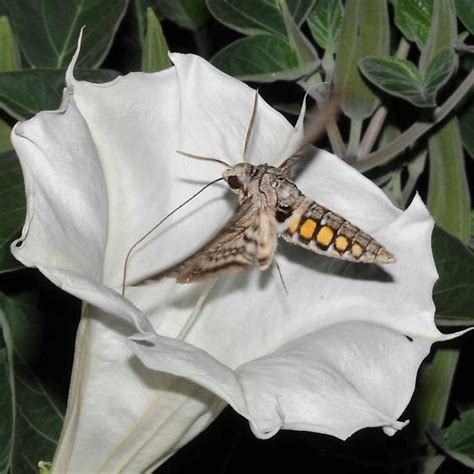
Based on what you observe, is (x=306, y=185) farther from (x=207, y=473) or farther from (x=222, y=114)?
(x=207, y=473)

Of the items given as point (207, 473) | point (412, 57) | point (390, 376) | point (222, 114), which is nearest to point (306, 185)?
point (222, 114)

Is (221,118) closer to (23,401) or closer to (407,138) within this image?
(407,138)

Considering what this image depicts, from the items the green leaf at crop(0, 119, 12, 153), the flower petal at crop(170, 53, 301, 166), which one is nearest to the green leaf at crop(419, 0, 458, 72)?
the flower petal at crop(170, 53, 301, 166)

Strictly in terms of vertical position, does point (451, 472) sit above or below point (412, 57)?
below

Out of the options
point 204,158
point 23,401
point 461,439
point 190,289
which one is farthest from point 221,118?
point 461,439

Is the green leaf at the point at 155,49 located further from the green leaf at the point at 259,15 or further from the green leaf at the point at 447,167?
the green leaf at the point at 447,167
